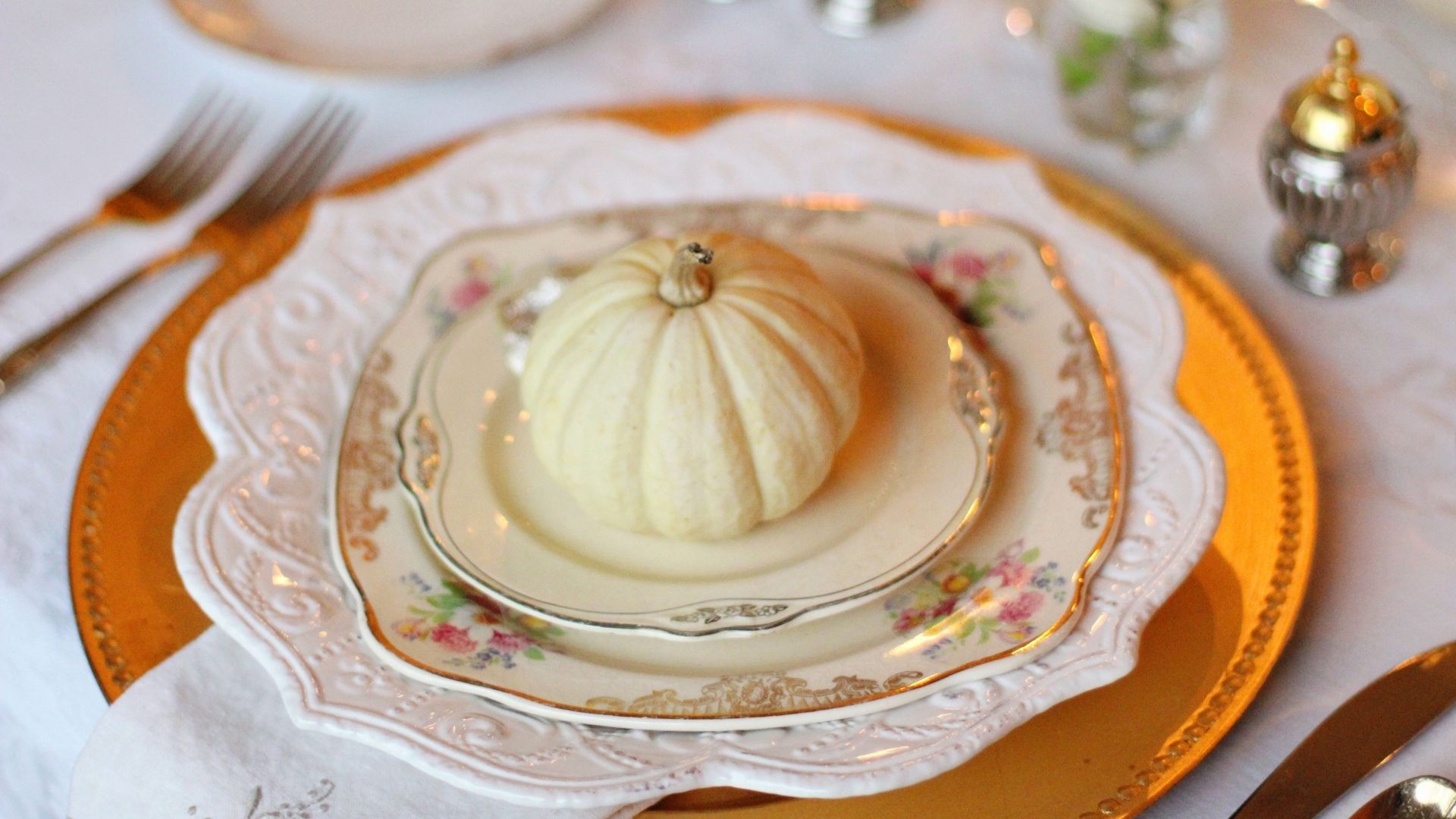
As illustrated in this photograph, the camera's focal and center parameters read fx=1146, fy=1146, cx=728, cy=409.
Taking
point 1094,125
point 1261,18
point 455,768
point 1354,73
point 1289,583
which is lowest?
point 455,768

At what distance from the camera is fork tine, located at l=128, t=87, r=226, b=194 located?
1064mm

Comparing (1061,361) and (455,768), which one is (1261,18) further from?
(455,768)

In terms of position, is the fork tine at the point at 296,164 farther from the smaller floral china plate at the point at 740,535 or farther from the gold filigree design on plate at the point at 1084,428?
the gold filigree design on plate at the point at 1084,428

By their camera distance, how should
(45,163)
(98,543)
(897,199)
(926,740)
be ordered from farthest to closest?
(45,163)
(897,199)
(98,543)
(926,740)

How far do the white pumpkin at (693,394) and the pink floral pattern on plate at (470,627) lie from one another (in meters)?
0.09

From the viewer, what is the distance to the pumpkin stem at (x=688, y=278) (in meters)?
0.67

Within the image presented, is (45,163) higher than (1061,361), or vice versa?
(45,163)

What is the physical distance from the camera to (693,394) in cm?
67

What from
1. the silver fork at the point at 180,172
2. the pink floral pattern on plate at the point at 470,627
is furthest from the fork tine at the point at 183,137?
the pink floral pattern on plate at the point at 470,627

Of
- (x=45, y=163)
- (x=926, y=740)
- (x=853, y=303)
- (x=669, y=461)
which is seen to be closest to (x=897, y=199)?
(x=853, y=303)

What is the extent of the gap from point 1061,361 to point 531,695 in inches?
16.9

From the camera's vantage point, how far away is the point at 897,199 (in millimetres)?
973

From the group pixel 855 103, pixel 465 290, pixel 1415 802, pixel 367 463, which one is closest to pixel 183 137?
pixel 465 290

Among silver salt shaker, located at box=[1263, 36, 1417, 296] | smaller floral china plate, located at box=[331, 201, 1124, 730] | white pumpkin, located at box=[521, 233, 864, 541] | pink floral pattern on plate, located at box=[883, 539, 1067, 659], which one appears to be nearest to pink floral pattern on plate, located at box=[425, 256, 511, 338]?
smaller floral china plate, located at box=[331, 201, 1124, 730]
